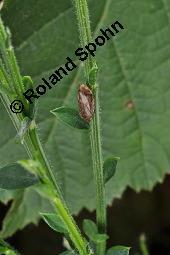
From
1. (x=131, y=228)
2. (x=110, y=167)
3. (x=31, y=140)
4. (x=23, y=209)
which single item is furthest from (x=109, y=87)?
(x=131, y=228)

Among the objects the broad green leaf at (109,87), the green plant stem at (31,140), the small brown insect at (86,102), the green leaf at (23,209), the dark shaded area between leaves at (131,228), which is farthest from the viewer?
the dark shaded area between leaves at (131,228)

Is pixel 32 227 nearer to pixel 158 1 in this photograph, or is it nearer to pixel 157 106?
pixel 157 106

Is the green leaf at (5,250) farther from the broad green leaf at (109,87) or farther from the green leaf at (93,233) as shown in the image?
the broad green leaf at (109,87)

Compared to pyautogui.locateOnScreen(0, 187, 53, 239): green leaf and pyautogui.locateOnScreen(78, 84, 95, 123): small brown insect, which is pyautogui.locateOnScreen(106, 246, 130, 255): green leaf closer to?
pyautogui.locateOnScreen(78, 84, 95, 123): small brown insect

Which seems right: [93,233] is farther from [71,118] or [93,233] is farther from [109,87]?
[109,87]

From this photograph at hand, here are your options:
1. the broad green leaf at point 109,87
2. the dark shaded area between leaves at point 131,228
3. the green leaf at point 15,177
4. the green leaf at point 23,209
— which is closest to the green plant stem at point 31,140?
the green leaf at point 15,177

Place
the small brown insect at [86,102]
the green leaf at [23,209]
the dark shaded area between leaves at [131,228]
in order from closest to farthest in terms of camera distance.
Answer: the small brown insect at [86,102] → the green leaf at [23,209] → the dark shaded area between leaves at [131,228]
